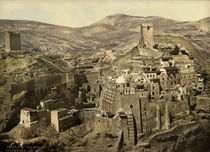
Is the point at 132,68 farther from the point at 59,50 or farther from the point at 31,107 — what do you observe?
the point at 31,107

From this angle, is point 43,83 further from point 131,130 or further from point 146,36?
point 146,36

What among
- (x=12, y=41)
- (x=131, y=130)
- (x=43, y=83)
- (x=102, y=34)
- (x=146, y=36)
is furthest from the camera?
(x=146, y=36)

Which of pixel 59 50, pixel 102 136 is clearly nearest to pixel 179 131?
pixel 102 136

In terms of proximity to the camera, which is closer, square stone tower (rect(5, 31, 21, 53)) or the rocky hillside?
square stone tower (rect(5, 31, 21, 53))

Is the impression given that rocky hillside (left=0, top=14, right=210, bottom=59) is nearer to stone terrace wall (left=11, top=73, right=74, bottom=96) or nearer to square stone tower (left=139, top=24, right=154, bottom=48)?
square stone tower (left=139, top=24, right=154, bottom=48)

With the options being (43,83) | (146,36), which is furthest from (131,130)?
(146,36)

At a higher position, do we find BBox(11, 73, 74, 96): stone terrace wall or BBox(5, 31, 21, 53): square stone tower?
BBox(5, 31, 21, 53): square stone tower

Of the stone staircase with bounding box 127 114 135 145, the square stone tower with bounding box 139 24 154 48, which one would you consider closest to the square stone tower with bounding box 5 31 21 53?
the stone staircase with bounding box 127 114 135 145
